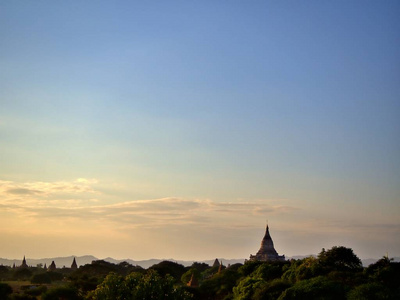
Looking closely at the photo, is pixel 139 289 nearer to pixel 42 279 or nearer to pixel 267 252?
pixel 42 279

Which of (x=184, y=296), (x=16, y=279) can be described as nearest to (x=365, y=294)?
(x=184, y=296)

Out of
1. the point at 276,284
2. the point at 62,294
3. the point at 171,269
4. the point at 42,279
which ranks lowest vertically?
the point at 62,294

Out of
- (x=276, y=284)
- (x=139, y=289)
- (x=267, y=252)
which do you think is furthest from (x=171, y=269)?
(x=139, y=289)

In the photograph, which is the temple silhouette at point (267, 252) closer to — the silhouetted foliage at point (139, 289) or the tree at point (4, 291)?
the tree at point (4, 291)

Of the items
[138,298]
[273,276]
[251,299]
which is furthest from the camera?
[273,276]

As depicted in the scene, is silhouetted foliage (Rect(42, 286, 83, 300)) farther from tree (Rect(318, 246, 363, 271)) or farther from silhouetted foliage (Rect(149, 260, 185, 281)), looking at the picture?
silhouetted foliage (Rect(149, 260, 185, 281))

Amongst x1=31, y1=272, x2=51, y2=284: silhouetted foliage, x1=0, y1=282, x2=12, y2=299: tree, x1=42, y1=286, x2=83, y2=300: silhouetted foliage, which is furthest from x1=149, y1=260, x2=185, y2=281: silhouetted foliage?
x1=0, y1=282, x2=12, y2=299: tree

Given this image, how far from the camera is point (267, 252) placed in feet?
534

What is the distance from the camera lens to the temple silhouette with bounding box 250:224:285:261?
159125 millimetres

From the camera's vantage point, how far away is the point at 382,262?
193ft

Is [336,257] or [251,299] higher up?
[336,257]

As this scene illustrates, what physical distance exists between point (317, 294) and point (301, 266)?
14980mm

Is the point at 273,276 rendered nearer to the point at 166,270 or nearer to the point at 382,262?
the point at 382,262

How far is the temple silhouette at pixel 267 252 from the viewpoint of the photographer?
159125 millimetres
